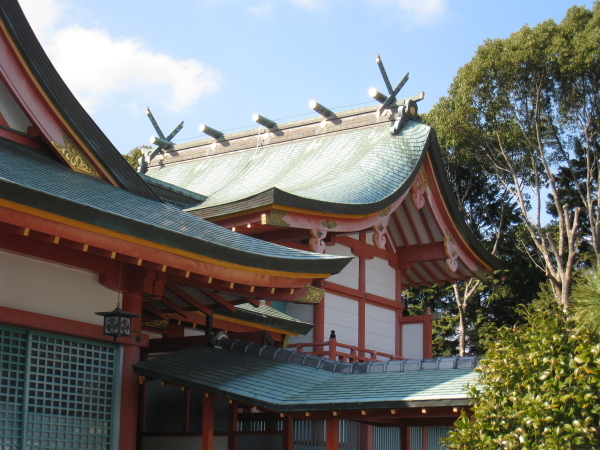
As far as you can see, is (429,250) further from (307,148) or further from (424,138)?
(307,148)

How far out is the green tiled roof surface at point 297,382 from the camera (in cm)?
859

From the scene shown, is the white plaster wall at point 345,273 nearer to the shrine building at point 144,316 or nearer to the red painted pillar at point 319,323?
the red painted pillar at point 319,323

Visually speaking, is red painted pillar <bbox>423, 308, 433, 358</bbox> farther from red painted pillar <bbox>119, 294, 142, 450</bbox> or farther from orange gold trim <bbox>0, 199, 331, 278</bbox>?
red painted pillar <bbox>119, 294, 142, 450</bbox>

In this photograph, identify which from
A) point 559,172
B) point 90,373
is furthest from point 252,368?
point 559,172

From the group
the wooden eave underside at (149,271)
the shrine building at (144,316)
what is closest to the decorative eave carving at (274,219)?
the shrine building at (144,316)

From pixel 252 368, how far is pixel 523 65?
21.0 metres

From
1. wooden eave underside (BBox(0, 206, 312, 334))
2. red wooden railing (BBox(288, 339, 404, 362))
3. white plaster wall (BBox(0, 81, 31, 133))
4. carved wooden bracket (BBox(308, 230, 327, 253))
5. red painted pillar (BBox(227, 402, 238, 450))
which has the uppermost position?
white plaster wall (BBox(0, 81, 31, 133))

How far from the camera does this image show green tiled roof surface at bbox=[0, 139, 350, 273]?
767 cm

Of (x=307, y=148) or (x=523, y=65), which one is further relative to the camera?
(x=523, y=65)

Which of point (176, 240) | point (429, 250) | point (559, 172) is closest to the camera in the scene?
point (176, 240)

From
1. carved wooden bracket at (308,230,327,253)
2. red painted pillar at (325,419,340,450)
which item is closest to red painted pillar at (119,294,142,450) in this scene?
red painted pillar at (325,419,340,450)

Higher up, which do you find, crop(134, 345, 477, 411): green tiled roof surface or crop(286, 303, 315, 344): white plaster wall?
crop(286, 303, 315, 344): white plaster wall

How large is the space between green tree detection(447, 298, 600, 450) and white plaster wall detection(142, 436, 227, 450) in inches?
140

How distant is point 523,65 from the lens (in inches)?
1096
